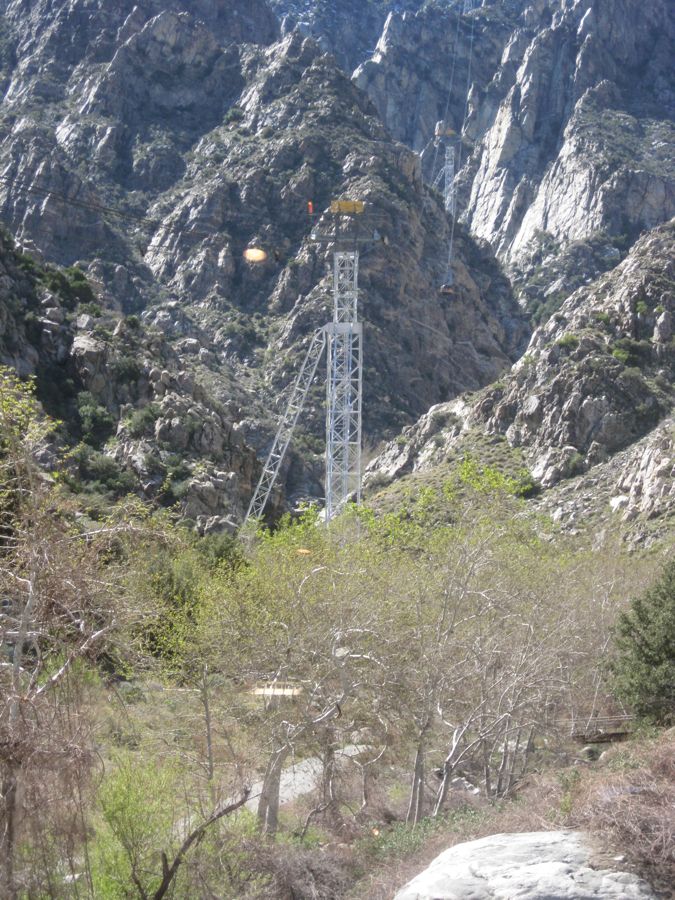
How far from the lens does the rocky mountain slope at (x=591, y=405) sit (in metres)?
47.8

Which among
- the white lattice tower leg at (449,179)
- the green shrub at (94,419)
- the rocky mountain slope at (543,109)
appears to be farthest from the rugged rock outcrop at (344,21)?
the green shrub at (94,419)

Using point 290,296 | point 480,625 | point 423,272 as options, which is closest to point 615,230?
point 423,272

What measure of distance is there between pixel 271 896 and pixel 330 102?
94.1 meters

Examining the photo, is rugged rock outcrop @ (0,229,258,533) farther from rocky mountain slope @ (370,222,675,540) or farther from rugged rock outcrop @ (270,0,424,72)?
rugged rock outcrop @ (270,0,424,72)

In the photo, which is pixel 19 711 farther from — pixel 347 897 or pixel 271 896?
pixel 347 897

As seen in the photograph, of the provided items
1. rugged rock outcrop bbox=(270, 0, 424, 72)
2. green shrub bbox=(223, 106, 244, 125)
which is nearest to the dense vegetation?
green shrub bbox=(223, 106, 244, 125)

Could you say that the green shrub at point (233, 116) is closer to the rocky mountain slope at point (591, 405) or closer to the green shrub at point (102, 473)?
the rocky mountain slope at point (591, 405)

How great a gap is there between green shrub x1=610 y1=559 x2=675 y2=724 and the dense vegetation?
0.55 ft

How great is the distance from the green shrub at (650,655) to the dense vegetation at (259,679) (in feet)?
0.55

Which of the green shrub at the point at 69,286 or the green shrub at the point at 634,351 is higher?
the green shrub at the point at 69,286

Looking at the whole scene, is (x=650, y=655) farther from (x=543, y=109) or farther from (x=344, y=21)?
(x=344, y=21)

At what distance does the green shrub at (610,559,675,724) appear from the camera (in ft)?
61.1

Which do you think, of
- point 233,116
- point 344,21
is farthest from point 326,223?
point 344,21

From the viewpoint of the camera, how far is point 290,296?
82438 mm
